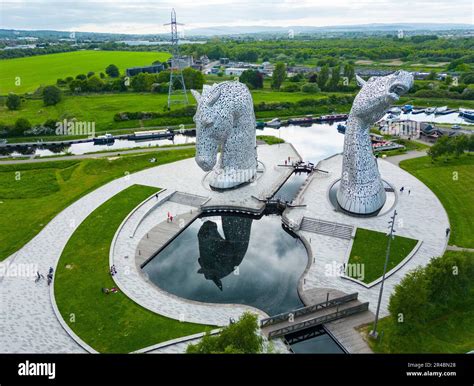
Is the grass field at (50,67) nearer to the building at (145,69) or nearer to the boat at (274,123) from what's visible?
the building at (145,69)

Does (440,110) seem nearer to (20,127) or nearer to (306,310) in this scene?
(306,310)

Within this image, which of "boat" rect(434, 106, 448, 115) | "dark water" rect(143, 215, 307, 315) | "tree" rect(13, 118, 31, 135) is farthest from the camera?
"boat" rect(434, 106, 448, 115)

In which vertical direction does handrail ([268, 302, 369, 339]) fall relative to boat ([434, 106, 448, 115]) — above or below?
below

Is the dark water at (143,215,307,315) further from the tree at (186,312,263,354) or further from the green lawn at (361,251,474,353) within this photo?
the tree at (186,312,263,354)

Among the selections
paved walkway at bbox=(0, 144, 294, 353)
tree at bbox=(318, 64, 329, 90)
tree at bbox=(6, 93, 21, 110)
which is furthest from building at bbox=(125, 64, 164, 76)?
paved walkway at bbox=(0, 144, 294, 353)

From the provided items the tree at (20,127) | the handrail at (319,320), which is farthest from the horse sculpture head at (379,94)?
the tree at (20,127)
